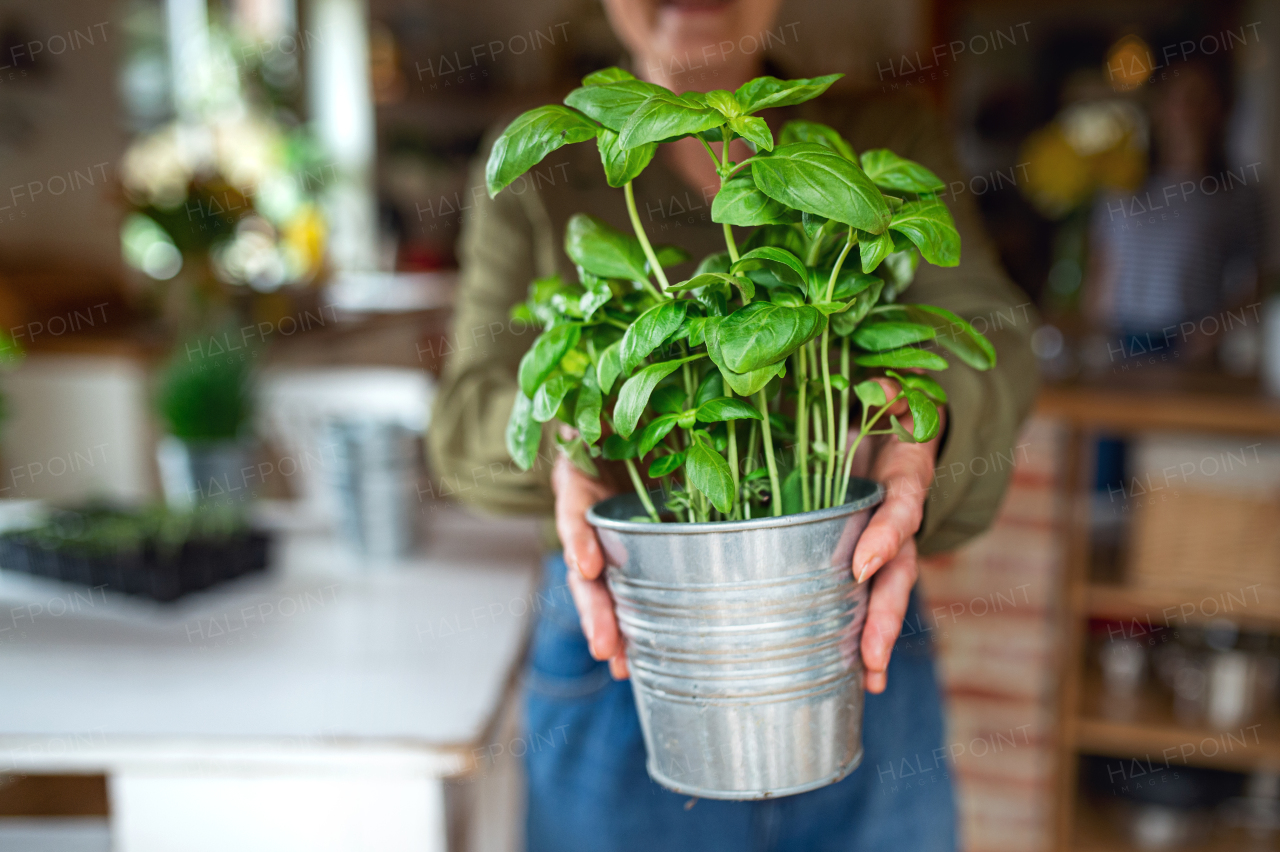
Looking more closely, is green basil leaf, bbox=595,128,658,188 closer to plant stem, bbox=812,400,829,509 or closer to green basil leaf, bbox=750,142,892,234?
green basil leaf, bbox=750,142,892,234

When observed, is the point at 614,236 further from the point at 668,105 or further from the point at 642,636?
the point at 642,636

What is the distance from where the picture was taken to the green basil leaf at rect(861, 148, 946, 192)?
61 centimetres

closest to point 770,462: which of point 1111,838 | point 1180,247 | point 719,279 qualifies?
point 719,279

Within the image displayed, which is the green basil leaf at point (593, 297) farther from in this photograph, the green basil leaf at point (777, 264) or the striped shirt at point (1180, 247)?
the striped shirt at point (1180, 247)

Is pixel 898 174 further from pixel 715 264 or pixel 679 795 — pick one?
pixel 679 795

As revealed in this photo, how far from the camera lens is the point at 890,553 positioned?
1.99 ft

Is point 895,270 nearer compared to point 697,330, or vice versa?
point 697,330

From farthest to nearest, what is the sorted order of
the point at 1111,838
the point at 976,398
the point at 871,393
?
the point at 1111,838
the point at 976,398
the point at 871,393

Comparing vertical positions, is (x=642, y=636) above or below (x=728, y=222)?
below

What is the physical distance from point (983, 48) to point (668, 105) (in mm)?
6064

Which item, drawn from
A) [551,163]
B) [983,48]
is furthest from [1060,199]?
[983,48]

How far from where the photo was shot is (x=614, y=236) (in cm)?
65

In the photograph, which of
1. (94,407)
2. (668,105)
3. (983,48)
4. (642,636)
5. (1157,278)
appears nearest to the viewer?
(668,105)

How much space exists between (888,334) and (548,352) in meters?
0.20
